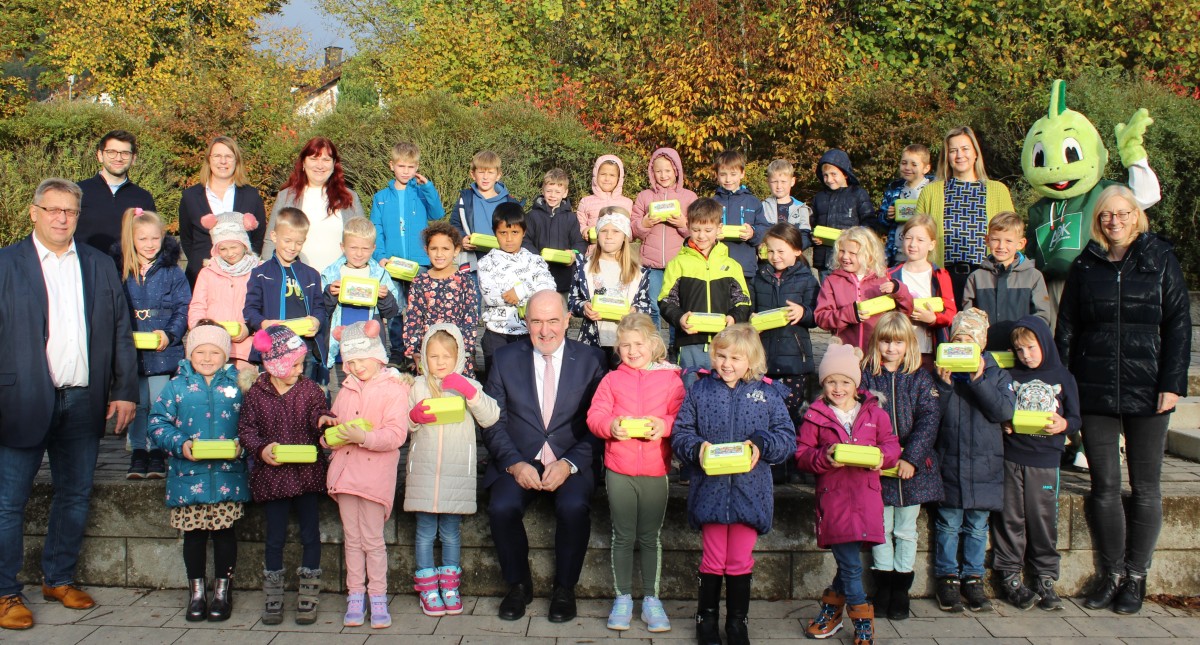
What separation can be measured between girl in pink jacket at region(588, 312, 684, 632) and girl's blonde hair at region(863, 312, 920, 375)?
107 centimetres

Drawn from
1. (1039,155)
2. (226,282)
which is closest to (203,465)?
(226,282)

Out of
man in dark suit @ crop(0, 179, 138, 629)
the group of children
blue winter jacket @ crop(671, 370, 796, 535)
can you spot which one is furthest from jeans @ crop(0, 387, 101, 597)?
blue winter jacket @ crop(671, 370, 796, 535)

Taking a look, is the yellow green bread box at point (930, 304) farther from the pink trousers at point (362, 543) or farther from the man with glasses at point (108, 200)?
the man with glasses at point (108, 200)

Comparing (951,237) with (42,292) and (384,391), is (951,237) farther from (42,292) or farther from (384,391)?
(42,292)

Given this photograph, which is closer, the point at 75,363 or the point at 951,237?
the point at 75,363

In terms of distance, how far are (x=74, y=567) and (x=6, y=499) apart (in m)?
0.58

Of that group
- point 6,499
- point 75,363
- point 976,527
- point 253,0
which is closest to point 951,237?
point 976,527

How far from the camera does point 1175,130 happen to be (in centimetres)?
1043

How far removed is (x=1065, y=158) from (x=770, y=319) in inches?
93.0

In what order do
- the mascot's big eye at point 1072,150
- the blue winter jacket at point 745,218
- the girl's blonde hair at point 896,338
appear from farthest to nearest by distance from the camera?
the blue winter jacket at point 745,218 < the mascot's big eye at point 1072,150 < the girl's blonde hair at point 896,338

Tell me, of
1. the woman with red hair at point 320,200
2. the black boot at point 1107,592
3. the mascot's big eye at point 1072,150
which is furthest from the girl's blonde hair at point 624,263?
the black boot at point 1107,592

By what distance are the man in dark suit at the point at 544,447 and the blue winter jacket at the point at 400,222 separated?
86.4 inches

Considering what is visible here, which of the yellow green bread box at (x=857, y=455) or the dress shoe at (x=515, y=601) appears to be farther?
the dress shoe at (x=515, y=601)

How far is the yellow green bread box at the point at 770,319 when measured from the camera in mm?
5793
